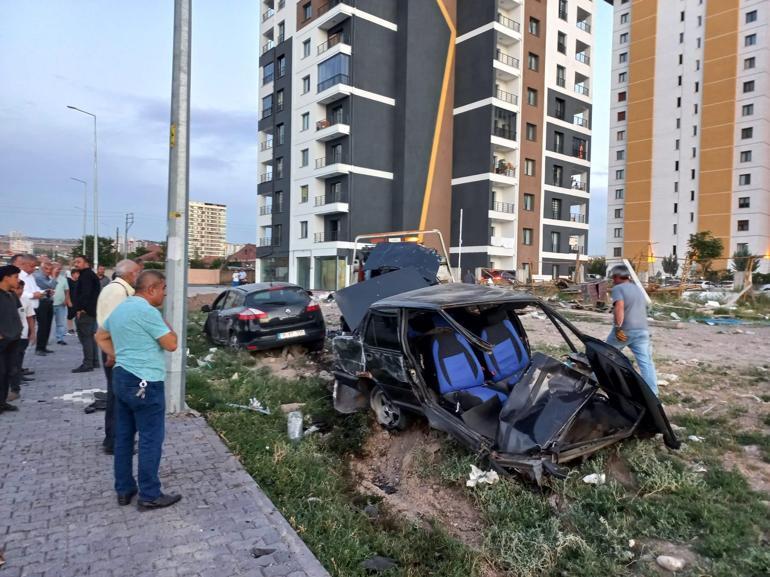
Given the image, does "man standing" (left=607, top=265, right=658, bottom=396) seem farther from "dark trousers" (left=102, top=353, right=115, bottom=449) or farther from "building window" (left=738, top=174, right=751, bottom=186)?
"building window" (left=738, top=174, right=751, bottom=186)

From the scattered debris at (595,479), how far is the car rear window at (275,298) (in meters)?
6.77

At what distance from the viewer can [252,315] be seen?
9398 millimetres

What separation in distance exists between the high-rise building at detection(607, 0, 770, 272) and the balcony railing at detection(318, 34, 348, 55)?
37.1m

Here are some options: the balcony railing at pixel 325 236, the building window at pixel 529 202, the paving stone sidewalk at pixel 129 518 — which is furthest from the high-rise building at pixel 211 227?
the paving stone sidewalk at pixel 129 518

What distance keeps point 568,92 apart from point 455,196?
13.3 m

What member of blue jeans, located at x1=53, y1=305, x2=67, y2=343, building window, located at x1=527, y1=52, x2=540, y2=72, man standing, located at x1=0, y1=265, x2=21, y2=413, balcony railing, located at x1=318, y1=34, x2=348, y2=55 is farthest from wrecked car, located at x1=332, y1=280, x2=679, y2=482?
building window, located at x1=527, y1=52, x2=540, y2=72

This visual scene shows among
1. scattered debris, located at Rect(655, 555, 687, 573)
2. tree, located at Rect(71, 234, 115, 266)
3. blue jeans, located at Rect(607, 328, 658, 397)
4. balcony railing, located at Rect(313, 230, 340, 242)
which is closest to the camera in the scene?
scattered debris, located at Rect(655, 555, 687, 573)

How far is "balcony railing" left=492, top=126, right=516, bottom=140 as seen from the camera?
37.3m

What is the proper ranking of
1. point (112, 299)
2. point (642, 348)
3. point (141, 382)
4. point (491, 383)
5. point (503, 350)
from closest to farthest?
point (141, 382)
point (112, 299)
point (491, 383)
point (503, 350)
point (642, 348)

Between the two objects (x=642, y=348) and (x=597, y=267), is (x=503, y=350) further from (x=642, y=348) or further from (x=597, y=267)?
(x=597, y=267)

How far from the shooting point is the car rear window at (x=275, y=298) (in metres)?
9.67

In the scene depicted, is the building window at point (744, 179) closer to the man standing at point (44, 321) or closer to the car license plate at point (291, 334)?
the car license plate at point (291, 334)

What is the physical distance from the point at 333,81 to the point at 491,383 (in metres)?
35.0

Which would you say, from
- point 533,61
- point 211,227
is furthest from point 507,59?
point 211,227
